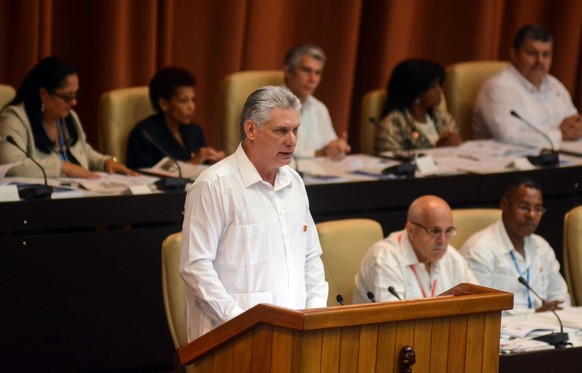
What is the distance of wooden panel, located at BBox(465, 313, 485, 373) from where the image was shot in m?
2.97

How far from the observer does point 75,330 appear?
193 inches

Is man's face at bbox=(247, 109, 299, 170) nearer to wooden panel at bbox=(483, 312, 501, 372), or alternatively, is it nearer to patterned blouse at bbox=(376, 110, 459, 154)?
wooden panel at bbox=(483, 312, 501, 372)

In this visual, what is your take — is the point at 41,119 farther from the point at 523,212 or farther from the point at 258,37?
the point at 258,37

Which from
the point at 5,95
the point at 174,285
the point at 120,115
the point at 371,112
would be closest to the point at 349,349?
the point at 174,285

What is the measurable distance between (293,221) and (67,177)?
2192mm

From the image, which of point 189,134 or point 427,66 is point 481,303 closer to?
point 189,134

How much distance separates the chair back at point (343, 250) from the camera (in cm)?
450

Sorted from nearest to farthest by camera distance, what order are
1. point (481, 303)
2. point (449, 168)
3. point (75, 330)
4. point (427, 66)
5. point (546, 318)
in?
point (481, 303)
point (546, 318)
point (75, 330)
point (449, 168)
point (427, 66)

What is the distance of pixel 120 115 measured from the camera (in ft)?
20.2

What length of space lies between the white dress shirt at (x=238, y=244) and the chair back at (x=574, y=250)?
169cm

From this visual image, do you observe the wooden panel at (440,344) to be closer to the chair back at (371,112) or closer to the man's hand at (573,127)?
the chair back at (371,112)

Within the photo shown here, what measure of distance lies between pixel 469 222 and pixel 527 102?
7.43 feet

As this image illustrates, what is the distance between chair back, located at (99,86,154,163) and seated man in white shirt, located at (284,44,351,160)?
2.69 feet

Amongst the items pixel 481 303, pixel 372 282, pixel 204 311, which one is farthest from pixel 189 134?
pixel 481 303
